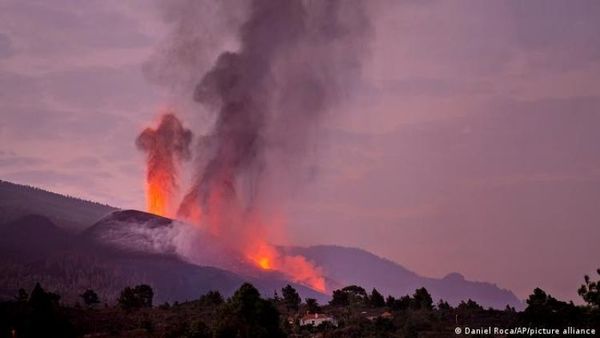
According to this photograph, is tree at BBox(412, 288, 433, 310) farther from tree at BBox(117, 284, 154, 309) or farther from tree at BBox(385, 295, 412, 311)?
tree at BBox(117, 284, 154, 309)

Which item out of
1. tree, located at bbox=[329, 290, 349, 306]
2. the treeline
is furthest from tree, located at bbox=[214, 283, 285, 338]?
tree, located at bbox=[329, 290, 349, 306]

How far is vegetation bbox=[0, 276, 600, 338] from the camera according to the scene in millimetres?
87062

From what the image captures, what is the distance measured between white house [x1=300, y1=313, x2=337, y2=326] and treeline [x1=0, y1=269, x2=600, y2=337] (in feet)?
0.18

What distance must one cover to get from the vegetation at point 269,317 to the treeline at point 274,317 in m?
0.10

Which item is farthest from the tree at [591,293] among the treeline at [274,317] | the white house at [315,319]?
the white house at [315,319]

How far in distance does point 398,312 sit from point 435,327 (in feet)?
78.6

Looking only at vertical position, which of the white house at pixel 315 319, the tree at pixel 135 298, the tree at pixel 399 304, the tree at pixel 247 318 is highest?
the tree at pixel 399 304

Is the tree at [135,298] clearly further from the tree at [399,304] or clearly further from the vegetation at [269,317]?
the tree at [399,304]

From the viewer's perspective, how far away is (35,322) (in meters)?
101

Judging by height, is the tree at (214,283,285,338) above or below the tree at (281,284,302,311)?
below

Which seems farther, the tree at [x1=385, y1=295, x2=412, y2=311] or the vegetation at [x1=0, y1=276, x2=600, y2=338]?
the tree at [x1=385, y1=295, x2=412, y2=311]

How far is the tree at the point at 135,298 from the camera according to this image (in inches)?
6078

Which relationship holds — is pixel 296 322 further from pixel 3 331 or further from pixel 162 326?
pixel 3 331

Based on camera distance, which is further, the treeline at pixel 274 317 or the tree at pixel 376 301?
the tree at pixel 376 301
